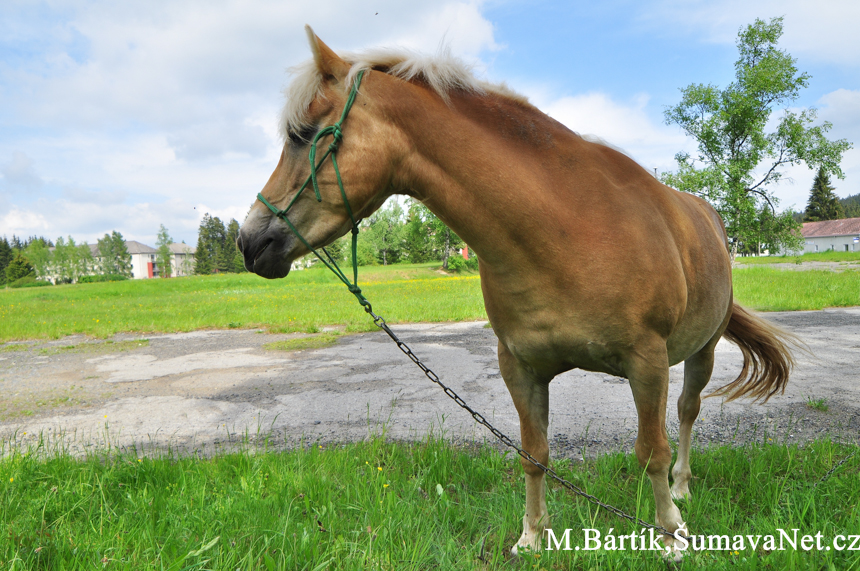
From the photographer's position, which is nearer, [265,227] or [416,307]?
[265,227]

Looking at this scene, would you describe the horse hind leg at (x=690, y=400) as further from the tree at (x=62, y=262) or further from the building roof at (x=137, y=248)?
the building roof at (x=137, y=248)

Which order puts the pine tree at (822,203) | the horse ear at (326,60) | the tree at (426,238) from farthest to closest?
1. the pine tree at (822,203)
2. the tree at (426,238)
3. the horse ear at (326,60)

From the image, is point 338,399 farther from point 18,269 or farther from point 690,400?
point 18,269

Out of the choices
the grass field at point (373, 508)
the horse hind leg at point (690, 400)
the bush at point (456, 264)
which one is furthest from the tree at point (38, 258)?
the horse hind leg at point (690, 400)

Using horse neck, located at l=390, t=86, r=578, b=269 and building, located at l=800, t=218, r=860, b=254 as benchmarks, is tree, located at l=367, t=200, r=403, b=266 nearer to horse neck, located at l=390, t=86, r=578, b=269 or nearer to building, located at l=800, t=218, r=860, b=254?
horse neck, located at l=390, t=86, r=578, b=269

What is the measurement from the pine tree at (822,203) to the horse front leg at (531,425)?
9238cm

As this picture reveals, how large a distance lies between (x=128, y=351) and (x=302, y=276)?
1029 inches

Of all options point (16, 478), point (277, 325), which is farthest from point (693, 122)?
point (16, 478)

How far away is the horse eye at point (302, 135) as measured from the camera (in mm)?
2033

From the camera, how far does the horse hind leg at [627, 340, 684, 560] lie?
216cm

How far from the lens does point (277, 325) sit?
11.1 metres

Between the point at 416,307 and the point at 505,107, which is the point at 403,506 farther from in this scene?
the point at 416,307

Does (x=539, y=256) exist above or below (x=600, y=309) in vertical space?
above

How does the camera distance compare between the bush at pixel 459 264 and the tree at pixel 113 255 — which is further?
the tree at pixel 113 255
